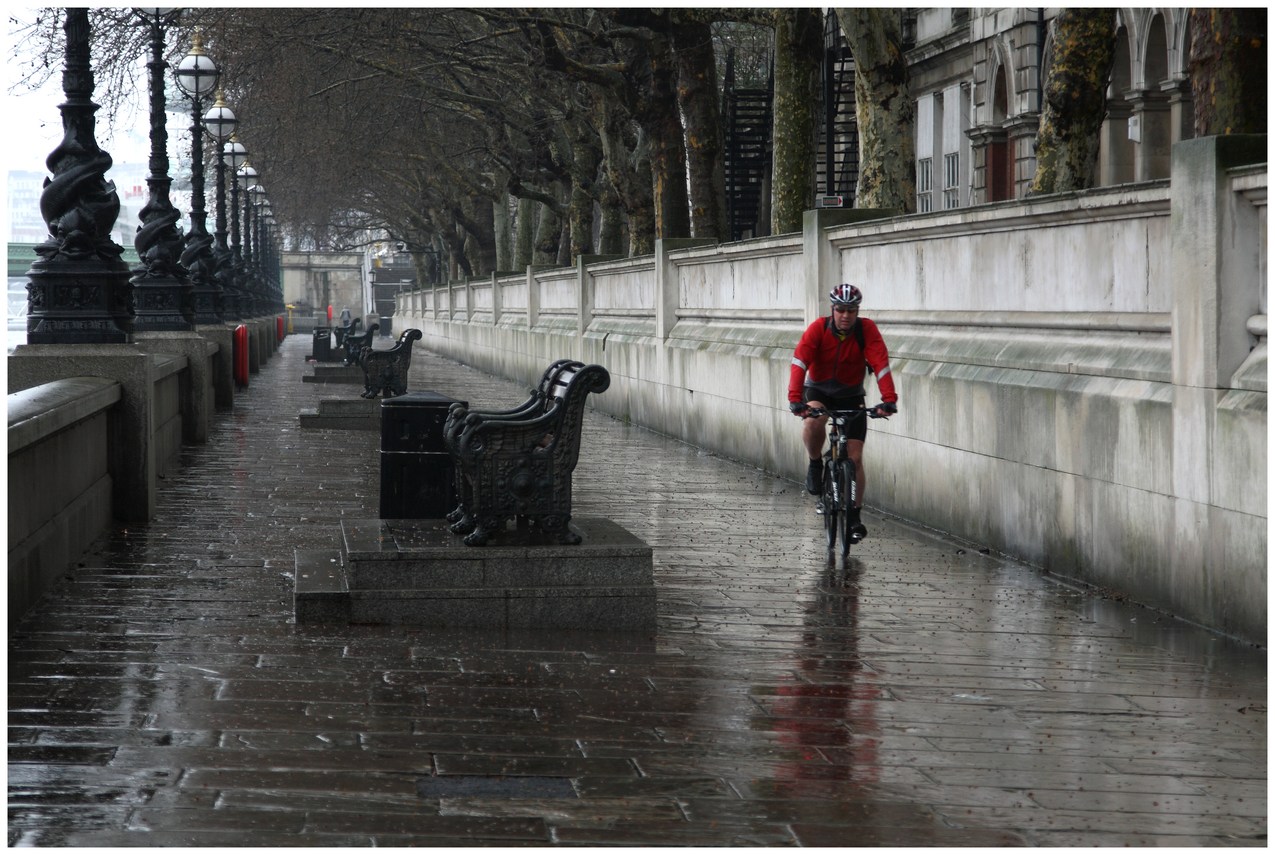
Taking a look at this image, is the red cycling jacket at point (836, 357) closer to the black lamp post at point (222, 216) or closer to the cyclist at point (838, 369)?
the cyclist at point (838, 369)

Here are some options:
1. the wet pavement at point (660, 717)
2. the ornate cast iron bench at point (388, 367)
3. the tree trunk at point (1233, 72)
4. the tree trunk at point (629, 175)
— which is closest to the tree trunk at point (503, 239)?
the tree trunk at point (629, 175)

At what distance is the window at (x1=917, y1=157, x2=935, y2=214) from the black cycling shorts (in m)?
30.4

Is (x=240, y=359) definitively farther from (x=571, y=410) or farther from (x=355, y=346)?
(x=571, y=410)

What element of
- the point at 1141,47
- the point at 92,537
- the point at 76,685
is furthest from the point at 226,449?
the point at 1141,47

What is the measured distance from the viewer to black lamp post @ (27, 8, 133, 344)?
12492 mm

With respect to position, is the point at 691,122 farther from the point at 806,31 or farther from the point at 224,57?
the point at 224,57

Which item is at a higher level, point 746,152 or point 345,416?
point 746,152

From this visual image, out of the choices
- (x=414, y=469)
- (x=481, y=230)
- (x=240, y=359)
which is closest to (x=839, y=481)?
(x=414, y=469)

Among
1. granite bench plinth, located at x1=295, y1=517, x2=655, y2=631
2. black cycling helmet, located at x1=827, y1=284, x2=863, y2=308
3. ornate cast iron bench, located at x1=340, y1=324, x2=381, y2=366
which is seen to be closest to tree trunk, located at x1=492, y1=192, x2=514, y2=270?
ornate cast iron bench, located at x1=340, y1=324, x2=381, y2=366

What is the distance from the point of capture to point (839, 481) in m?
11.6

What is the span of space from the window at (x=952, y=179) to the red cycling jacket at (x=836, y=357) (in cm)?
2853

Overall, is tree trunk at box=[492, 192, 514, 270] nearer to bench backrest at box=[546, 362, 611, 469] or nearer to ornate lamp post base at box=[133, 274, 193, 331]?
ornate lamp post base at box=[133, 274, 193, 331]

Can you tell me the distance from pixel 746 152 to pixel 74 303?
97.3 feet

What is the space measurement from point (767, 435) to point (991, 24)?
20164mm
